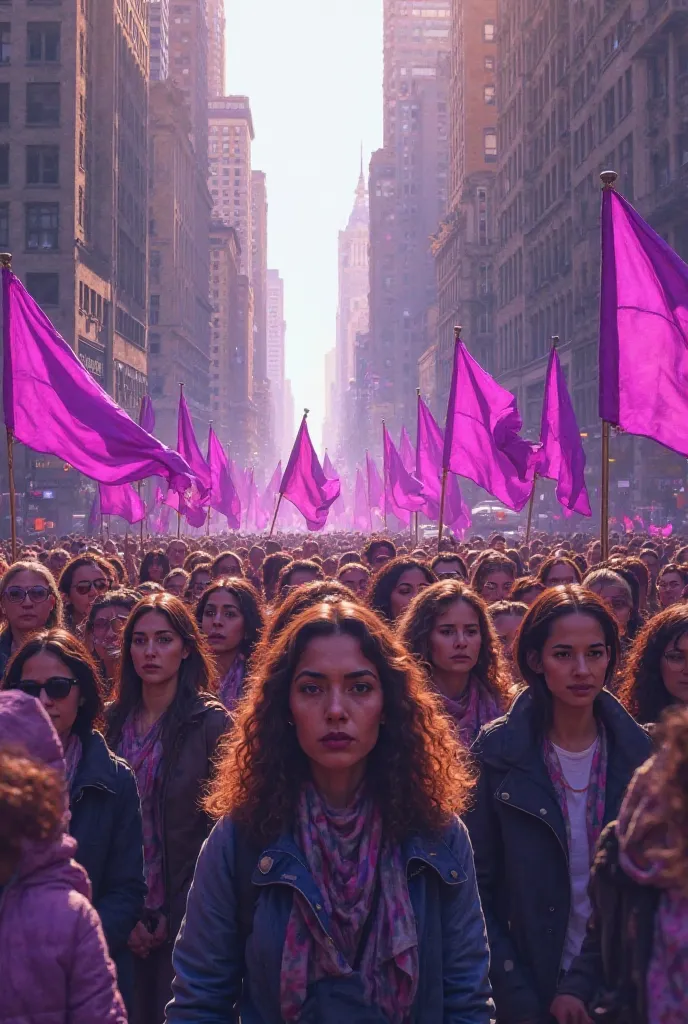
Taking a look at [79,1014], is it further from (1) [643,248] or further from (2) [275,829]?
(1) [643,248]

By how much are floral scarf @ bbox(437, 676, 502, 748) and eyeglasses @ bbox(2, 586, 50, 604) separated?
298 centimetres

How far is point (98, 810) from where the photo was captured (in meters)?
4.76

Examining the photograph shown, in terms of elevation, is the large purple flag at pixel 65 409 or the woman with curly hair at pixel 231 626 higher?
the large purple flag at pixel 65 409

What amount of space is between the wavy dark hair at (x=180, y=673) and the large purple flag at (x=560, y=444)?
491 inches

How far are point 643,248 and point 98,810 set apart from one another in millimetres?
7594

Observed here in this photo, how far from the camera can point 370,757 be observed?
3568mm

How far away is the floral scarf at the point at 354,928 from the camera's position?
3.21 meters

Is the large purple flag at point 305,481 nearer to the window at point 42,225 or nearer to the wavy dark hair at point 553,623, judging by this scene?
the wavy dark hair at point 553,623

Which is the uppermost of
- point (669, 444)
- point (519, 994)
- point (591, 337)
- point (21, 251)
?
point (21, 251)

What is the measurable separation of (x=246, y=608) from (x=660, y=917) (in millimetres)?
5247

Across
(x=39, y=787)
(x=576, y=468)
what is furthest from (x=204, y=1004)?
(x=576, y=468)

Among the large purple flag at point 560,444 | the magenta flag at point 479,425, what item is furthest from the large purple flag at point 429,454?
the magenta flag at point 479,425

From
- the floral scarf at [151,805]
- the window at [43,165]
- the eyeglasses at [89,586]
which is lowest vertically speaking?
the floral scarf at [151,805]

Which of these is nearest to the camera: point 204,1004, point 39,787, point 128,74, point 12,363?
point 39,787
